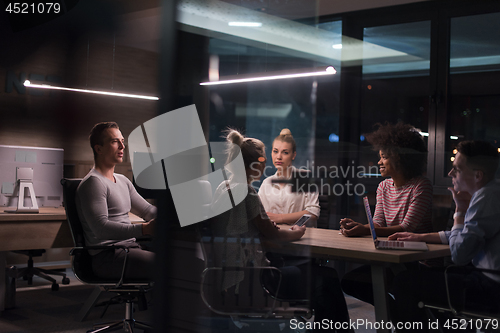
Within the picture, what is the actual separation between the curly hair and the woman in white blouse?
60cm

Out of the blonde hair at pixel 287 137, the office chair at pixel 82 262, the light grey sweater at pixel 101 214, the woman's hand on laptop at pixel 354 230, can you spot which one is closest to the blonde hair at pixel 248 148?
the blonde hair at pixel 287 137

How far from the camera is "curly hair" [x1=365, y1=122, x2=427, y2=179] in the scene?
3043 mm

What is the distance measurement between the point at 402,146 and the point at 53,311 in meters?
3.14

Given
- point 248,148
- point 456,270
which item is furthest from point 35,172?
point 456,270

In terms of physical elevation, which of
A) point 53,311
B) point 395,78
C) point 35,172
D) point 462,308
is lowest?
point 53,311

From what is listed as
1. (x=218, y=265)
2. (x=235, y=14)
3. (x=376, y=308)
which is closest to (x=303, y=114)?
(x=235, y=14)

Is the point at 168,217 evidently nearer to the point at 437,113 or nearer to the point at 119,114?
the point at 437,113

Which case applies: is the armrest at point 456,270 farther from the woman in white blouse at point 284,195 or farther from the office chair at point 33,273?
the office chair at point 33,273

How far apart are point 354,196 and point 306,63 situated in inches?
57.5

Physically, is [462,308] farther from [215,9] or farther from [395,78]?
[395,78]

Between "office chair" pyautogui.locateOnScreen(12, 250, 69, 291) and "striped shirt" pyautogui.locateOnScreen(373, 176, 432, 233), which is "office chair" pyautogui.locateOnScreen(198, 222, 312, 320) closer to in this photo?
"striped shirt" pyautogui.locateOnScreen(373, 176, 432, 233)

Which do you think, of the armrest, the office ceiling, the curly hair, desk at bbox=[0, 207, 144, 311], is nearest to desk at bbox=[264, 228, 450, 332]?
the armrest

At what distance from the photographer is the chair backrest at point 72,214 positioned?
3011mm

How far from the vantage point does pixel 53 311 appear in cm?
397
